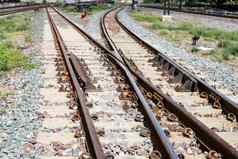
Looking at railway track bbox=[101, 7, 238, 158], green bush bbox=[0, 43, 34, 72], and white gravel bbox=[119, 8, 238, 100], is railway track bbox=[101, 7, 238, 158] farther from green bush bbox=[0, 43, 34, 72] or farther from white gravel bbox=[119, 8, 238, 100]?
green bush bbox=[0, 43, 34, 72]

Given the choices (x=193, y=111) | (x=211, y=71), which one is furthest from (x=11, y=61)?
(x=193, y=111)

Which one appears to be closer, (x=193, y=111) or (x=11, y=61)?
(x=193, y=111)

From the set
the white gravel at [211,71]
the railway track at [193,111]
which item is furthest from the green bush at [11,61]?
the white gravel at [211,71]

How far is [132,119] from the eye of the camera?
8.02 meters

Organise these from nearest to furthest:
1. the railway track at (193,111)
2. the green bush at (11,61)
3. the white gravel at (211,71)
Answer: the railway track at (193,111) → the white gravel at (211,71) → the green bush at (11,61)

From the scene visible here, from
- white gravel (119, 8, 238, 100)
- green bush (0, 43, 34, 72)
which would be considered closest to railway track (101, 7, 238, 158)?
white gravel (119, 8, 238, 100)

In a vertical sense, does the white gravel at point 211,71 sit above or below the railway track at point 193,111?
below

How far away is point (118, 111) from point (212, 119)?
167 cm

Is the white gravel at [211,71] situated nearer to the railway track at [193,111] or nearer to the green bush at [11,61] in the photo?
the railway track at [193,111]

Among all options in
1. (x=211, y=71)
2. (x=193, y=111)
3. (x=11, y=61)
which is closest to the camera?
(x=193, y=111)

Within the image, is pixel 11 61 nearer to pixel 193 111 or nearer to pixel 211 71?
pixel 211 71

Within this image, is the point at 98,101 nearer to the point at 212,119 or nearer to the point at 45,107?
the point at 45,107

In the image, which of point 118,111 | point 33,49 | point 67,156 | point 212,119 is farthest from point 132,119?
point 33,49

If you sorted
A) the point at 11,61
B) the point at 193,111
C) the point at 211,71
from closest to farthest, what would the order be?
the point at 193,111
the point at 211,71
the point at 11,61
